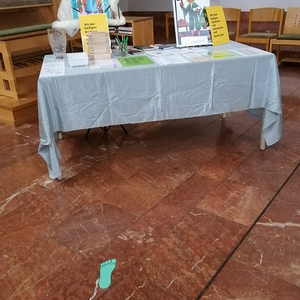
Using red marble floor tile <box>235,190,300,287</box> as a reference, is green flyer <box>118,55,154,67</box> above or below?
above

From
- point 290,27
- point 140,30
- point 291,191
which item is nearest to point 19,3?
point 140,30

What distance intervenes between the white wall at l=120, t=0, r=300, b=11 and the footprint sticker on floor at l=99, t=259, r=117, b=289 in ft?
16.7

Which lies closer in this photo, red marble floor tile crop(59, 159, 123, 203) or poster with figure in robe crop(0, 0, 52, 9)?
red marble floor tile crop(59, 159, 123, 203)

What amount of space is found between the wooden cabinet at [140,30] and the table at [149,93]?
1.88m

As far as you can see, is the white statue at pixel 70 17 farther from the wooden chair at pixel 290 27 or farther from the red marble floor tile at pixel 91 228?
the wooden chair at pixel 290 27

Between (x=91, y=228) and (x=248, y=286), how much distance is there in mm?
796

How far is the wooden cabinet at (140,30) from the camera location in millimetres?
3967

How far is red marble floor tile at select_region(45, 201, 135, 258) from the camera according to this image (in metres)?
1.64

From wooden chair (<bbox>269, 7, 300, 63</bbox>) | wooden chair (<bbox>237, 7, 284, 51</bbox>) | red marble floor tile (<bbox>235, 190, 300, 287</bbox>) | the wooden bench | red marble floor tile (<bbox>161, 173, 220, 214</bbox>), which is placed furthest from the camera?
wooden chair (<bbox>237, 7, 284, 51</bbox>)

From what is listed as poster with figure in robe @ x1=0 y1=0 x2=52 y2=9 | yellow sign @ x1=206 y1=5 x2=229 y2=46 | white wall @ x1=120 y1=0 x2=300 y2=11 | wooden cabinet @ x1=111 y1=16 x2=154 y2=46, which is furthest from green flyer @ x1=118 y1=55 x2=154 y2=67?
white wall @ x1=120 y1=0 x2=300 y2=11

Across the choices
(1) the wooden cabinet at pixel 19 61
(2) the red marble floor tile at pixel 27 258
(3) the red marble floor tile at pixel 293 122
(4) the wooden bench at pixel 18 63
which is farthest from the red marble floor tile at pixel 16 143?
(3) the red marble floor tile at pixel 293 122

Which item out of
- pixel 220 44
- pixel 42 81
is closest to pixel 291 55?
pixel 220 44

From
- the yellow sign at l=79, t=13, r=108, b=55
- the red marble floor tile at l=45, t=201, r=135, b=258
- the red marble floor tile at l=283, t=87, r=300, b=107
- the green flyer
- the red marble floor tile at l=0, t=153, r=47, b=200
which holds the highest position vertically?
the yellow sign at l=79, t=13, r=108, b=55

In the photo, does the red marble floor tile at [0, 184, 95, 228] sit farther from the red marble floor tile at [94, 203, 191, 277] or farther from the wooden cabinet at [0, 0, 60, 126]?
the wooden cabinet at [0, 0, 60, 126]
